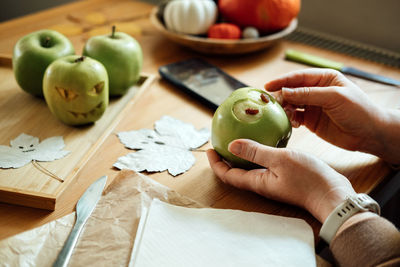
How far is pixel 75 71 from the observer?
0.76 meters

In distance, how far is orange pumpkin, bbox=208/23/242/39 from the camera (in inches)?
43.3

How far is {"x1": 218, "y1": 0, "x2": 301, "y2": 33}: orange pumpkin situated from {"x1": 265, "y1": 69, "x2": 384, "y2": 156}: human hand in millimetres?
404

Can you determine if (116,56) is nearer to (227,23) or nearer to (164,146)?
(164,146)

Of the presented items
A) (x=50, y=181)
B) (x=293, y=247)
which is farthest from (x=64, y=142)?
(x=293, y=247)

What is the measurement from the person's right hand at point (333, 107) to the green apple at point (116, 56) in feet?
1.13

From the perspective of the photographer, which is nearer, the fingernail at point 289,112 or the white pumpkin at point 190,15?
the fingernail at point 289,112

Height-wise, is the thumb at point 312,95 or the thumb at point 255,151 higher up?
the thumb at point 312,95

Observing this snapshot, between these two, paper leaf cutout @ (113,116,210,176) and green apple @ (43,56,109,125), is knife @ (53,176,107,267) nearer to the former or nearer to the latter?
paper leaf cutout @ (113,116,210,176)

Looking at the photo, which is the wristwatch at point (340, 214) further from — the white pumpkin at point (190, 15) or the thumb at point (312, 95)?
the white pumpkin at point (190, 15)

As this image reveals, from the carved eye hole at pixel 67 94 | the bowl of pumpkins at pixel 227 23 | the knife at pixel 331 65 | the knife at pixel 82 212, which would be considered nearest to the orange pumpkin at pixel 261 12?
the bowl of pumpkins at pixel 227 23

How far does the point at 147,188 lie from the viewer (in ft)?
2.11

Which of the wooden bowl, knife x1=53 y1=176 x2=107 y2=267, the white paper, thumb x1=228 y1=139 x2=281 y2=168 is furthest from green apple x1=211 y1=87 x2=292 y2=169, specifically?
the wooden bowl

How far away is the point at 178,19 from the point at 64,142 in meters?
0.55

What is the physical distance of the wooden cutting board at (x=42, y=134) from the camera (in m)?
0.63
